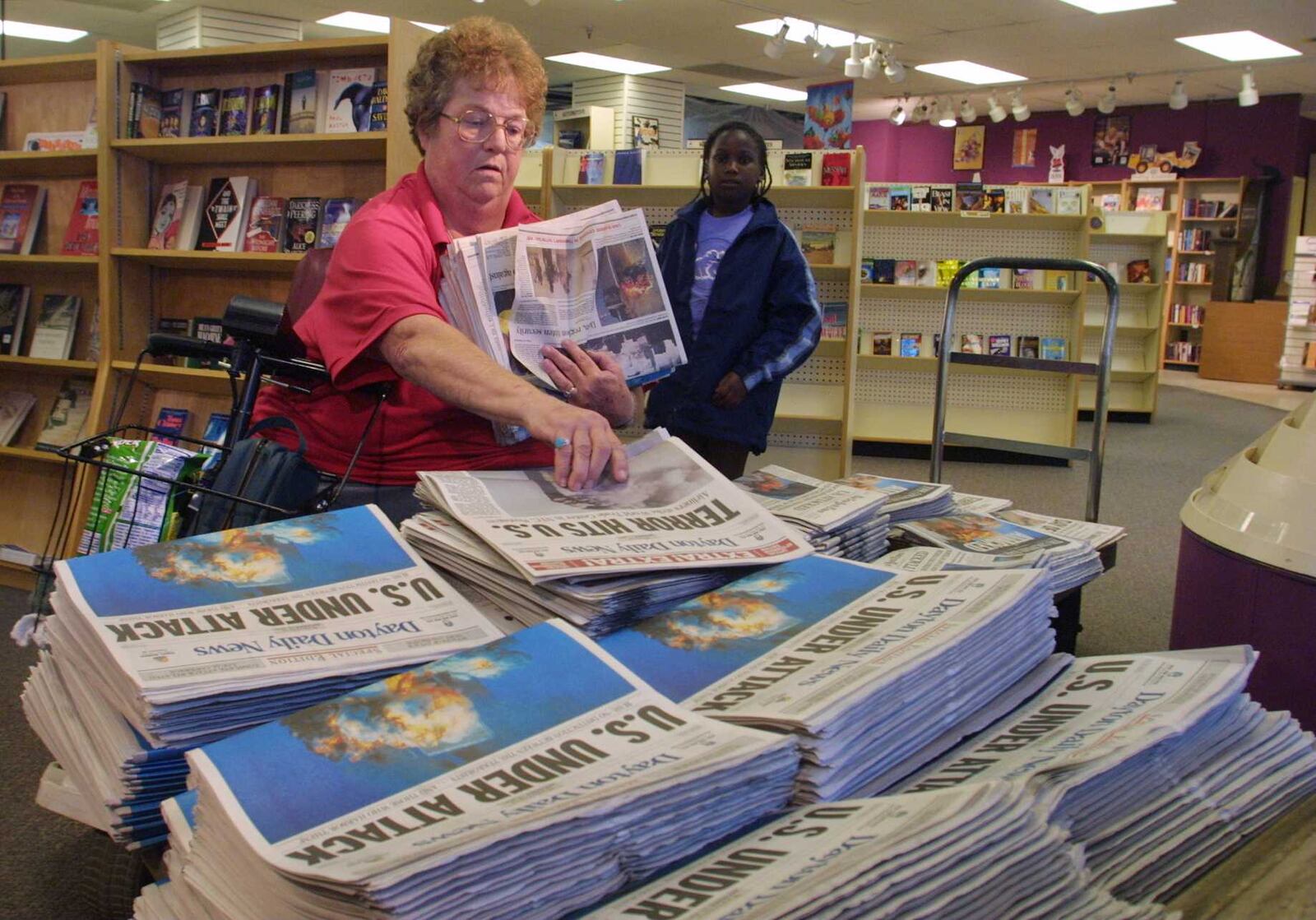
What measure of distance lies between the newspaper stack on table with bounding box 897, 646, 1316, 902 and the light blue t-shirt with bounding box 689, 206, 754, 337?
2.53 meters

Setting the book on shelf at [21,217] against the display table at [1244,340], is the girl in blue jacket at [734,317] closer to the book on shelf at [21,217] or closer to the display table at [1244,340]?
the book on shelf at [21,217]

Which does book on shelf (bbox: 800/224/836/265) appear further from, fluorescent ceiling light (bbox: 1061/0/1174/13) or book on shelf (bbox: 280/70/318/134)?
fluorescent ceiling light (bbox: 1061/0/1174/13)

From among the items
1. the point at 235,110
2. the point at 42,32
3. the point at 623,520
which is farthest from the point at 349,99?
the point at 42,32

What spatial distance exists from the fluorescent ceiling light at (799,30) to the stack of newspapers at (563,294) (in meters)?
9.06

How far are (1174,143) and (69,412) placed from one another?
13.7 meters

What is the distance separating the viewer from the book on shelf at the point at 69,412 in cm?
402

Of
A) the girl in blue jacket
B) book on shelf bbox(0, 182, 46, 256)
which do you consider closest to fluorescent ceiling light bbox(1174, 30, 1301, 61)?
the girl in blue jacket

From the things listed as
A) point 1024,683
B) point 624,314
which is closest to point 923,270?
point 624,314

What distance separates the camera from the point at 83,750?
2.55ft

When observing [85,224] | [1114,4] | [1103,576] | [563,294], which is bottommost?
[1103,576]

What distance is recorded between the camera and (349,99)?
3379 mm

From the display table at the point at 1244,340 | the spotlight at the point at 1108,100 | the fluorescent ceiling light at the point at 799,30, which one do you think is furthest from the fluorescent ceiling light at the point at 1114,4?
the display table at the point at 1244,340

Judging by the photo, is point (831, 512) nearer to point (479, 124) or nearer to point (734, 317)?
point (479, 124)

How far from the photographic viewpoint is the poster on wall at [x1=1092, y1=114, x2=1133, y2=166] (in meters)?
14.1
